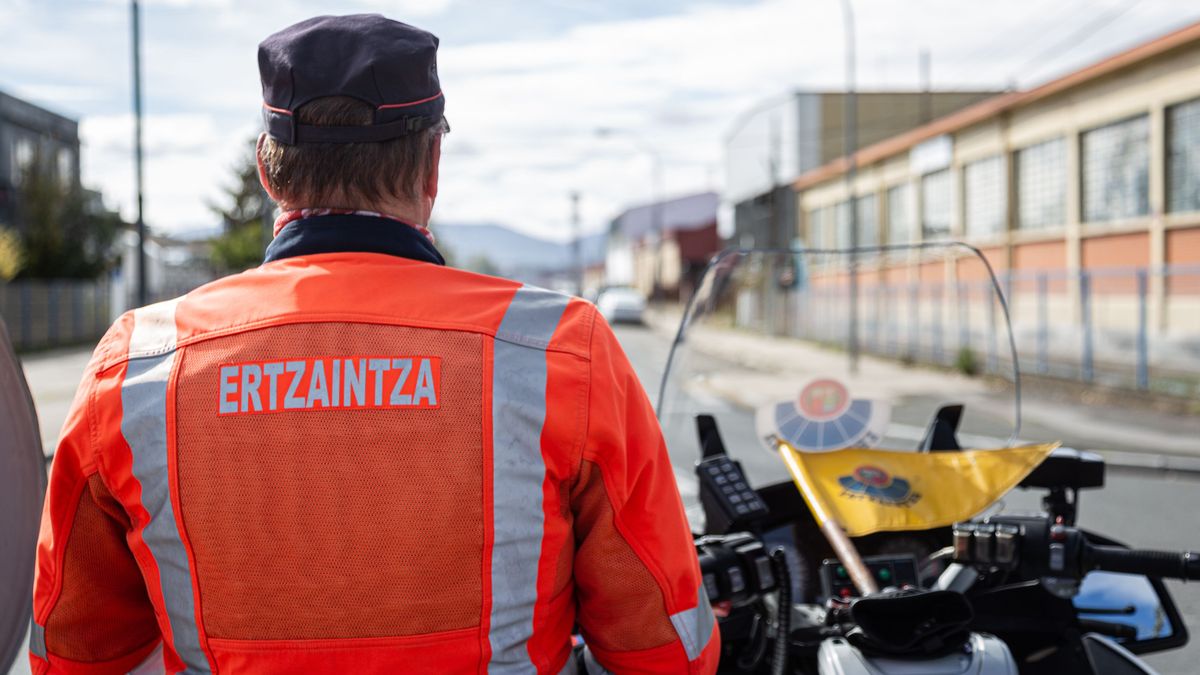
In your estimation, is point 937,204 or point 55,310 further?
point 55,310

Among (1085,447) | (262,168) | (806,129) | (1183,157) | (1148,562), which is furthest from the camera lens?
(806,129)

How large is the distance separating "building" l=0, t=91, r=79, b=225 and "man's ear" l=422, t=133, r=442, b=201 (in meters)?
38.7

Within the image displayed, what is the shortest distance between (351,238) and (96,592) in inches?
24.2

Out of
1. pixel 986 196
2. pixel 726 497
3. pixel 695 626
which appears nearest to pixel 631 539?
pixel 695 626

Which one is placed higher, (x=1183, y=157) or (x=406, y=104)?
(x=1183, y=157)

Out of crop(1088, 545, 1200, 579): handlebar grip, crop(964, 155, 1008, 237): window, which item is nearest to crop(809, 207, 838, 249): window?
crop(964, 155, 1008, 237): window

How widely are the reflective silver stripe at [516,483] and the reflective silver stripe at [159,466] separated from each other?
40 centimetres

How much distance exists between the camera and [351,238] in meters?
1.52

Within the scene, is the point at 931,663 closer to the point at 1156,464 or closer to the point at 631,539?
the point at 631,539

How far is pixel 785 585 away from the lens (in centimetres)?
216

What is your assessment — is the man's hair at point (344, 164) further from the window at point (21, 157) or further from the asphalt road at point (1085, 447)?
the window at point (21, 157)

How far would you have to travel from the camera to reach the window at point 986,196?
25.3 metres

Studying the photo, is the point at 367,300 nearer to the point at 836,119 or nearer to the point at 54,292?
the point at 54,292

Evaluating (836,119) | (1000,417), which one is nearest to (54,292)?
(836,119)
